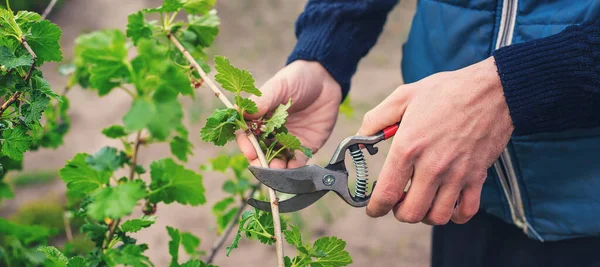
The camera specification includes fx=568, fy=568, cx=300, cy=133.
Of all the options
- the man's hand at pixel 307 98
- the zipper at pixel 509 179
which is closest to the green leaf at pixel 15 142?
the man's hand at pixel 307 98

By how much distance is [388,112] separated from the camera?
3.71 feet

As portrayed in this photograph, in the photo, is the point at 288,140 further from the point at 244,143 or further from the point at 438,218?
the point at 438,218

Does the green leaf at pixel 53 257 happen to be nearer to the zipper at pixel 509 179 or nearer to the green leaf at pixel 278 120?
the green leaf at pixel 278 120

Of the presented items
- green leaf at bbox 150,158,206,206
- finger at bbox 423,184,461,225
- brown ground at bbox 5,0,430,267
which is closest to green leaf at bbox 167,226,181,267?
green leaf at bbox 150,158,206,206

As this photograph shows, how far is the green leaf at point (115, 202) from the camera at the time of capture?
0.90m

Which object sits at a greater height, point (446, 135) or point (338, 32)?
point (338, 32)

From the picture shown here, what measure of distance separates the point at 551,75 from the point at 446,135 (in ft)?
0.77

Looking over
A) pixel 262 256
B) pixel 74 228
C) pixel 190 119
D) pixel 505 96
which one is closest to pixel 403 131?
pixel 505 96

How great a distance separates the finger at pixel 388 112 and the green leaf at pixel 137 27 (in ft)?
1.65

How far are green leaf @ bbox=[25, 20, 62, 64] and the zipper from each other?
0.92 metres

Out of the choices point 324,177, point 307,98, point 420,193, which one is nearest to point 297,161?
point 324,177

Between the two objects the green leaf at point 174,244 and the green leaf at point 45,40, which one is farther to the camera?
the green leaf at point 174,244

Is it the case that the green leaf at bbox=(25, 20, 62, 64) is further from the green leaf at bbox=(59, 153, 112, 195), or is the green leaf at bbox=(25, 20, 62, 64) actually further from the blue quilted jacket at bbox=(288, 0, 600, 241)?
the blue quilted jacket at bbox=(288, 0, 600, 241)

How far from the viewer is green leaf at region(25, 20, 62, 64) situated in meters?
0.98
